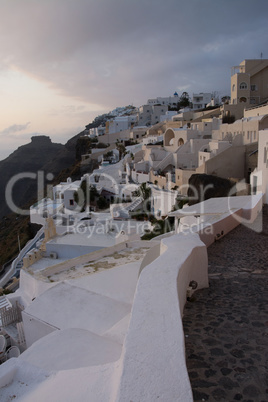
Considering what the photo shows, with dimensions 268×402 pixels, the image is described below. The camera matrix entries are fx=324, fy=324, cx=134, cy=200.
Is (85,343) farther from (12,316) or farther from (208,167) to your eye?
(208,167)

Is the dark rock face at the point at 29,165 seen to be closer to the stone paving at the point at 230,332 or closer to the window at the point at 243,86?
the window at the point at 243,86

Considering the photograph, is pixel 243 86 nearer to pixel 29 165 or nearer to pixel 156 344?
pixel 156 344

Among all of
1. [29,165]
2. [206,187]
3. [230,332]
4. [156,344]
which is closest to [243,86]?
[206,187]

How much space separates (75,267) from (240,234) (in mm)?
5077

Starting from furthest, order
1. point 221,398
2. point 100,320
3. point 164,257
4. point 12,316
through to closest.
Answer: point 12,316, point 100,320, point 164,257, point 221,398

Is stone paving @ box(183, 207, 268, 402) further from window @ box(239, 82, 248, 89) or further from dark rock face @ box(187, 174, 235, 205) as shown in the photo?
window @ box(239, 82, 248, 89)

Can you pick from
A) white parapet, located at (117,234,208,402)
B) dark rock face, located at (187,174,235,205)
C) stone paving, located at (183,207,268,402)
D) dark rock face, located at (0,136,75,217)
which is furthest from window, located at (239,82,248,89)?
dark rock face, located at (0,136,75,217)

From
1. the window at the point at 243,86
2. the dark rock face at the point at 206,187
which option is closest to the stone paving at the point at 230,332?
the dark rock face at the point at 206,187

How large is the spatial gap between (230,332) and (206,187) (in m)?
14.7

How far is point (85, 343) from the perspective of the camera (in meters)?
3.95

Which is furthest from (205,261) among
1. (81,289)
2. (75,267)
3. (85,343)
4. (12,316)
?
(12,316)

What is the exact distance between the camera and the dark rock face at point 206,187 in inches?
648

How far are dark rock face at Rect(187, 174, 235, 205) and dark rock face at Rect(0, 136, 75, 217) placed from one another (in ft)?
185

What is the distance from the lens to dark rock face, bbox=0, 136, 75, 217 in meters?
73.8
